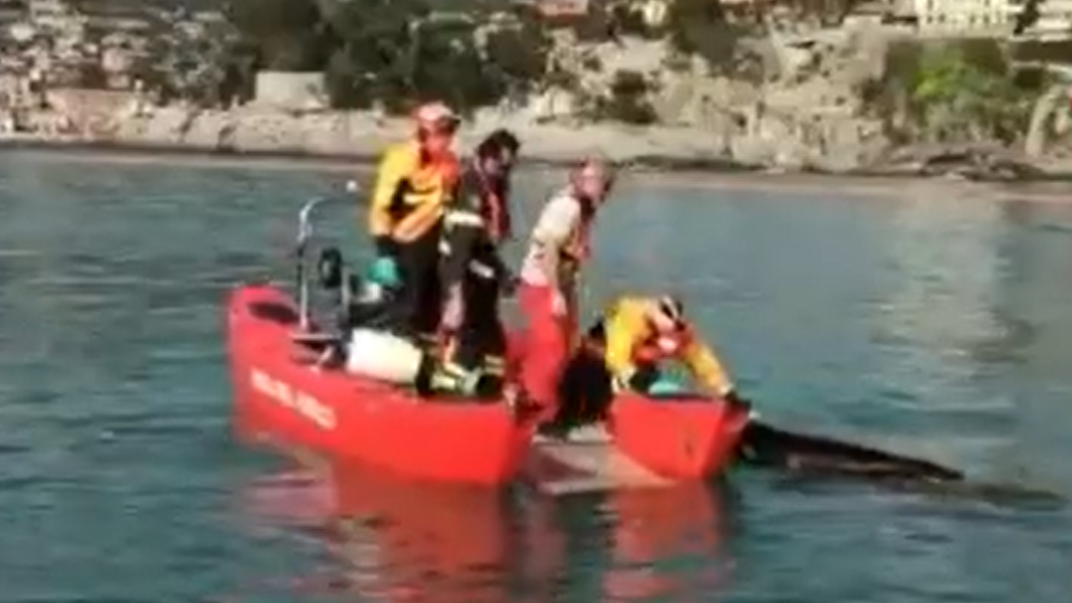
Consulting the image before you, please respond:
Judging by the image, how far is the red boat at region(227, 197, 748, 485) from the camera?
20.7 meters

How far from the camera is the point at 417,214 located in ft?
73.4

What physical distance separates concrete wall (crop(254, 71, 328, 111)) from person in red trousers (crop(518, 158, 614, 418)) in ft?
451

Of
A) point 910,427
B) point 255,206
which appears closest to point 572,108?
point 255,206

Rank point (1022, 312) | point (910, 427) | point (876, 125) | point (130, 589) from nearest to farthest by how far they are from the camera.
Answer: point (130, 589)
point (910, 427)
point (1022, 312)
point (876, 125)

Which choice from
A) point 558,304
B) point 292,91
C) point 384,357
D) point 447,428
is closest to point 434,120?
point 558,304

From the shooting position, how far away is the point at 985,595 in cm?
1919

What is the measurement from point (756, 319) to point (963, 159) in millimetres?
98532

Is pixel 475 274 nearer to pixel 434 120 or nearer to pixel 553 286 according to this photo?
pixel 553 286

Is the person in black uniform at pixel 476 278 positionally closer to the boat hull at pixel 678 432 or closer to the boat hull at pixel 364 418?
the boat hull at pixel 364 418

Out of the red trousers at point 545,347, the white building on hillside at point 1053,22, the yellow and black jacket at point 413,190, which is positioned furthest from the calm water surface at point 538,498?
the white building on hillside at point 1053,22

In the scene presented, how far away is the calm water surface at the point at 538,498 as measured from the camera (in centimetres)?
1917

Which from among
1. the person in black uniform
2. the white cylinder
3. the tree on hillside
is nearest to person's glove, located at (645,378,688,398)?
the person in black uniform

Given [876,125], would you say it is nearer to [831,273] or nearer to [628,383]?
[831,273]

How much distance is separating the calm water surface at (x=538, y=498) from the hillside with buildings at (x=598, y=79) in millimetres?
96381
